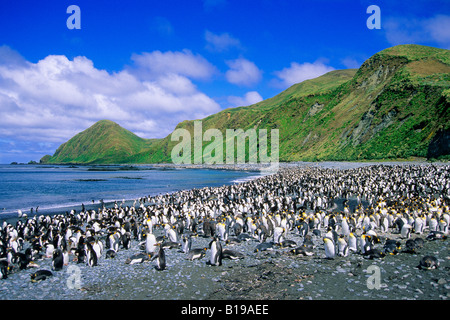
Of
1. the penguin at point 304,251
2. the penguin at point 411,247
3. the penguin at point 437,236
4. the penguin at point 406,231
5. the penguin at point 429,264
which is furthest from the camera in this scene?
the penguin at point 406,231

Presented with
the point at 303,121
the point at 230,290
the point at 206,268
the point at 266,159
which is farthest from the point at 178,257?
the point at 303,121

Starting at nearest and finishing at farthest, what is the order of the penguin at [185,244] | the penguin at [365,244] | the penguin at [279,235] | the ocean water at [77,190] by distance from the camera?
1. the penguin at [365,244]
2. the penguin at [185,244]
3. the penguin at [279,235]
4. the ocean water at [77,190]

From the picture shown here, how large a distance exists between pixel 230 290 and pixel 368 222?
347 inches

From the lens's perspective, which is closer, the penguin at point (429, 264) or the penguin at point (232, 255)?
the penguin at point (429, 264)

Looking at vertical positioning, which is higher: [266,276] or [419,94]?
[419,94]

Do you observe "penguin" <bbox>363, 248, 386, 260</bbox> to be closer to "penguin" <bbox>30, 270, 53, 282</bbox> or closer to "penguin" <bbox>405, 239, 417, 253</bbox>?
"penguin" <bbox>405, 239, 417, 253</bbox>

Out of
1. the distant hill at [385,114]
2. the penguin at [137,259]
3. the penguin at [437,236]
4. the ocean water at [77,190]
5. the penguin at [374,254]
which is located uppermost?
the distant hill at [385,114]

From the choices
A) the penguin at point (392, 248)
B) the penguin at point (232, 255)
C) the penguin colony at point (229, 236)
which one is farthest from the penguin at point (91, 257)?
the penguin at point (392, 248)

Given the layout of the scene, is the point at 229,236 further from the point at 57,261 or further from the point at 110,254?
the point at 57,261

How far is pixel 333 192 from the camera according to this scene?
24.9m

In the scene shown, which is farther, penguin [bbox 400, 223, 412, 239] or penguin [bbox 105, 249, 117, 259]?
penguin [bbox 400, 223, 412, 239]

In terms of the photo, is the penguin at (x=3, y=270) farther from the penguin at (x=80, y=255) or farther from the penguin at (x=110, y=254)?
the penguin at (x=110, y=254)

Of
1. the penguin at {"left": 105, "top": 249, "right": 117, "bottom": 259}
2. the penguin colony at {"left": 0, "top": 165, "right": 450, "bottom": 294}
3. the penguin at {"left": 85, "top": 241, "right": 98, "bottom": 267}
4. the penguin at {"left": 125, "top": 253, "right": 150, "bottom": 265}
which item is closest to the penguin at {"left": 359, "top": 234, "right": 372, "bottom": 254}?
the penguin colony at {"left": 0, "top": 165, "right": 450, "bottom": 294}
